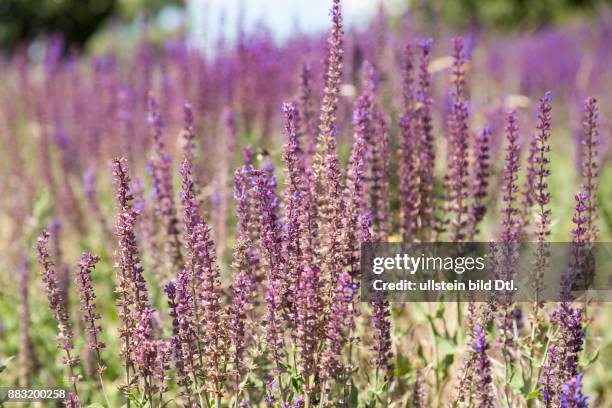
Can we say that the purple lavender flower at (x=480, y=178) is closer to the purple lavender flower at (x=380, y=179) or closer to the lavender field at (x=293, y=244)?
the lavender field at (x=293, y=244)

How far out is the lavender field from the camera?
90.2 inches

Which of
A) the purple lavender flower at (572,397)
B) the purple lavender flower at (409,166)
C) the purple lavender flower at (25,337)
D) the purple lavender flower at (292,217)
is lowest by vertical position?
the purple lavender flower at (572,397)

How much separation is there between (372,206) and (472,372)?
1.08 m

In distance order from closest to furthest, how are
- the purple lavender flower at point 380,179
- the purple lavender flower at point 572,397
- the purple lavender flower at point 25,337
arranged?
the purple lavender flower at point 572,397
the purple lavender flower at point 380,179
the purple lavender flower at point 25,337

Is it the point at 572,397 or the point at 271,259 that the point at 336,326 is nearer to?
the point at 271,259

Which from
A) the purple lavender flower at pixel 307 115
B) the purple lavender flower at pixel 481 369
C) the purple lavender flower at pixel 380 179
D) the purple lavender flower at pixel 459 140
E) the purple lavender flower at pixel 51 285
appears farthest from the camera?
the purple lavender flower at pixel 307 115

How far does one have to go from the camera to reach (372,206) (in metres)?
3.31

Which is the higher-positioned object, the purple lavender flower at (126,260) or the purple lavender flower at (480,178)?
the purple lavender flower at (480,178)

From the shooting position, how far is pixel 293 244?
234 cm

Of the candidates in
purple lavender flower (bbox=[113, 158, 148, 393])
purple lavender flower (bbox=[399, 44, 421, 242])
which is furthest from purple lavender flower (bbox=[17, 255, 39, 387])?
purple lavender flower (bbox=[399, 44, 421, 242])

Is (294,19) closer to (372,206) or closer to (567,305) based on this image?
(372,206)

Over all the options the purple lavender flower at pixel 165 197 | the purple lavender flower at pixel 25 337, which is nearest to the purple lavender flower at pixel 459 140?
the purple lavender flower at pixel 165 197

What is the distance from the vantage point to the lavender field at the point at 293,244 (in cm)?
229

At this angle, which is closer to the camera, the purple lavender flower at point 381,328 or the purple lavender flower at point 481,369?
the purple lavender flower at point 481,369
